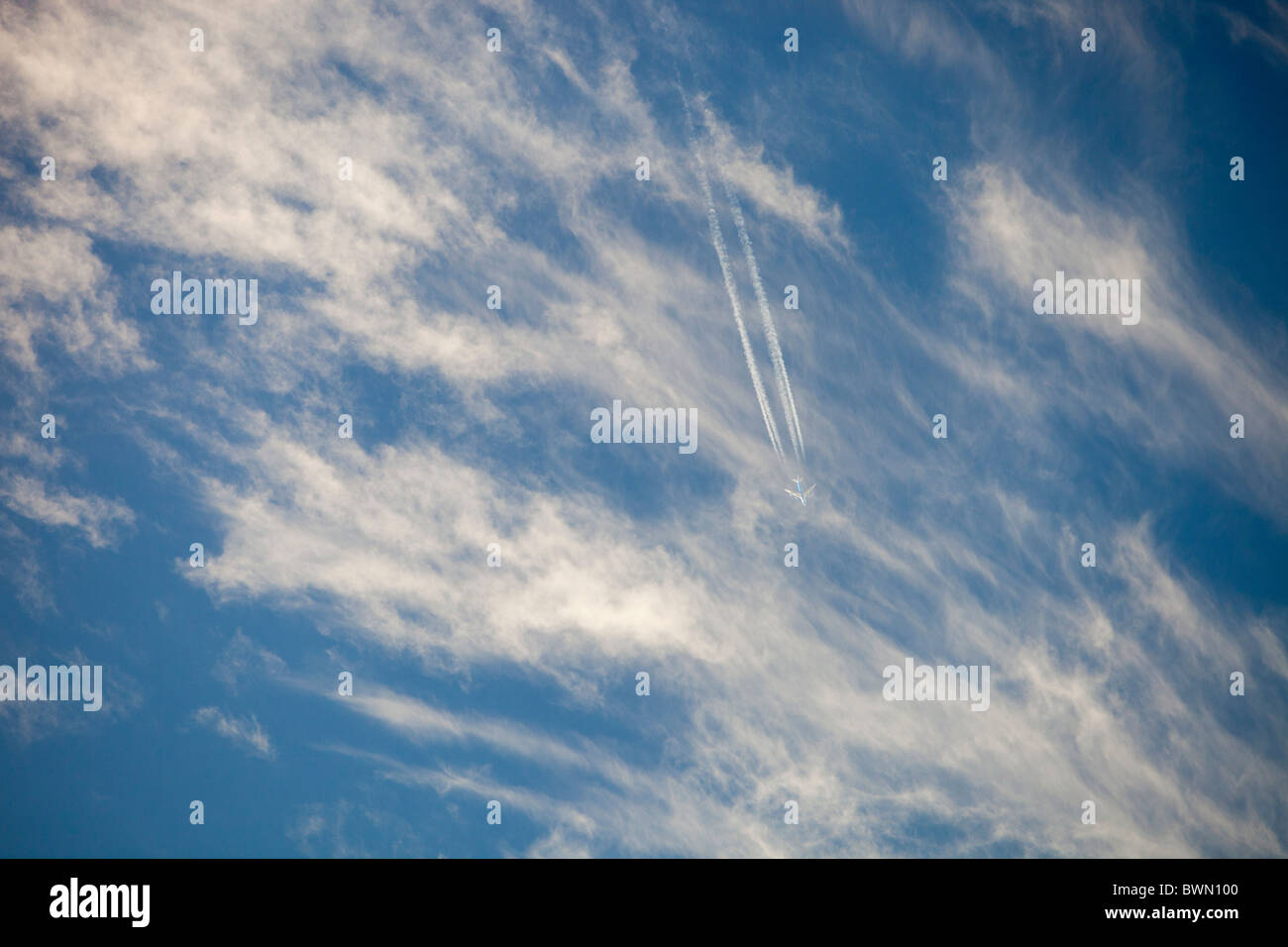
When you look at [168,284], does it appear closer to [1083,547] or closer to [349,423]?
[349,423]
